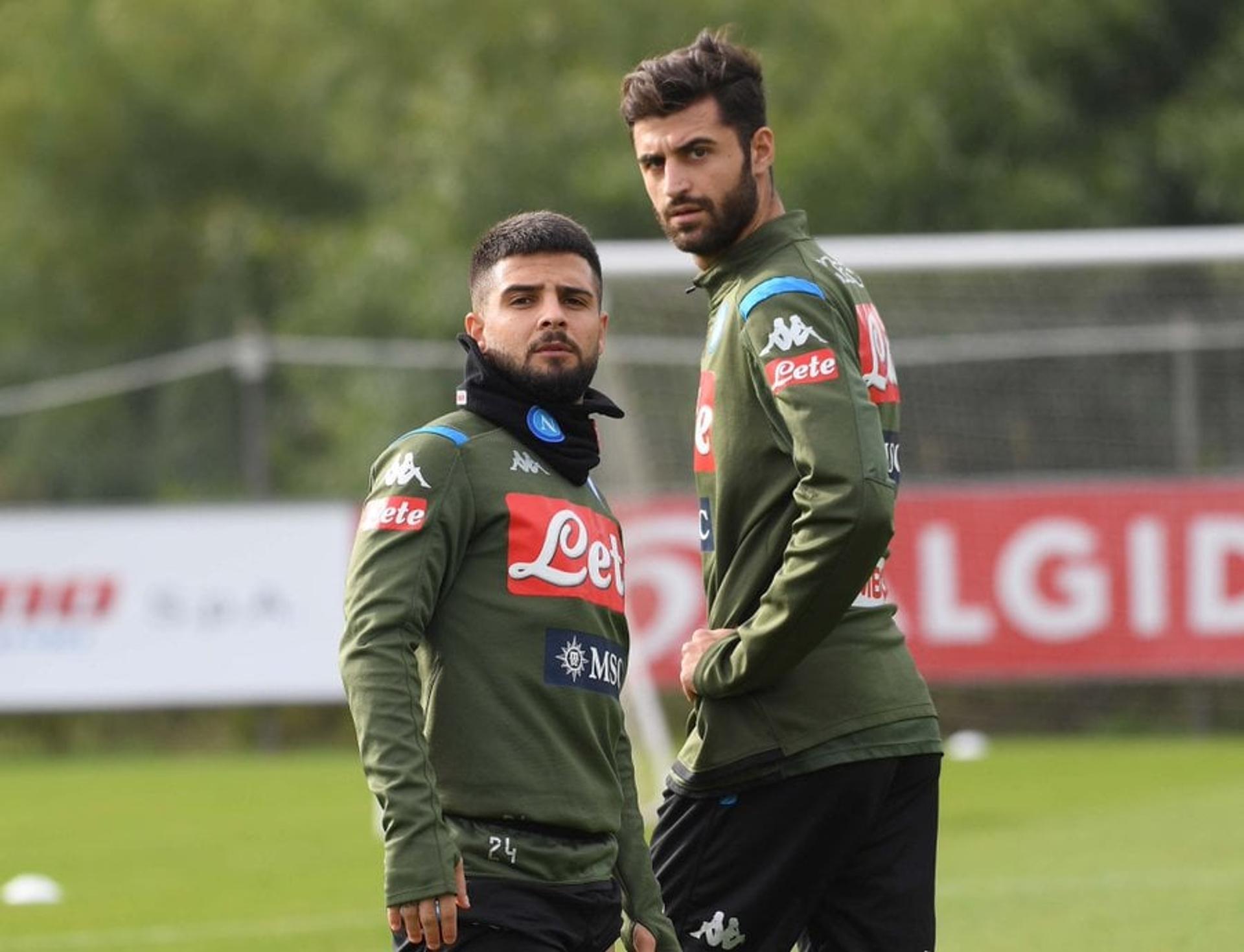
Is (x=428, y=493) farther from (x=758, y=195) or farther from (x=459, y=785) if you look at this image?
(x=758, y=195)

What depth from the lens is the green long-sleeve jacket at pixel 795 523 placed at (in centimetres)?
423

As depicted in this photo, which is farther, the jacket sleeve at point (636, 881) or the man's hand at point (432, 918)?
the jacket sleeve at point (636, 881)

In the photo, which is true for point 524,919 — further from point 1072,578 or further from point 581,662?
point 1072,578

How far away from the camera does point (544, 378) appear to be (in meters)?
4.07

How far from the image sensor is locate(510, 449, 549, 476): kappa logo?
159 inches

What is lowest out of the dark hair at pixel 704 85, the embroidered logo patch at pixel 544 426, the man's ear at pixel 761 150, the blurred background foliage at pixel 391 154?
the embroidered logo patch at pixel 544 426

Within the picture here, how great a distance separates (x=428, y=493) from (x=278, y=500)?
12.5 meters

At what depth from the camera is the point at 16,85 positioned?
1053 inches

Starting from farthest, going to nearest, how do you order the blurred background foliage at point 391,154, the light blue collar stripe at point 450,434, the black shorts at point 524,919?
the blurred background foliage at point 391,154 < the light blue collar stripe at point 450,434 < the black shorts at point 524,919

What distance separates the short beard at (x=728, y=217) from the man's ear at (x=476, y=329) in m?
0.50

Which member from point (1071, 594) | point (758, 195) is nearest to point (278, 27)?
point (1071, 594)

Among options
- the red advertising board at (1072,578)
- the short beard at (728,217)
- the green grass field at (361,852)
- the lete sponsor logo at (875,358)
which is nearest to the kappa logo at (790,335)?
the lete sponsor logo at (875,358)

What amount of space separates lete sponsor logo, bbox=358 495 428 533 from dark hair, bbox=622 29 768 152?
3.41 ft

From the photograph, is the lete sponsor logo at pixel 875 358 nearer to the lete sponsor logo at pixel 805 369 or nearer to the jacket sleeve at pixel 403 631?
the lete sponsor logo at pixel 805 369
